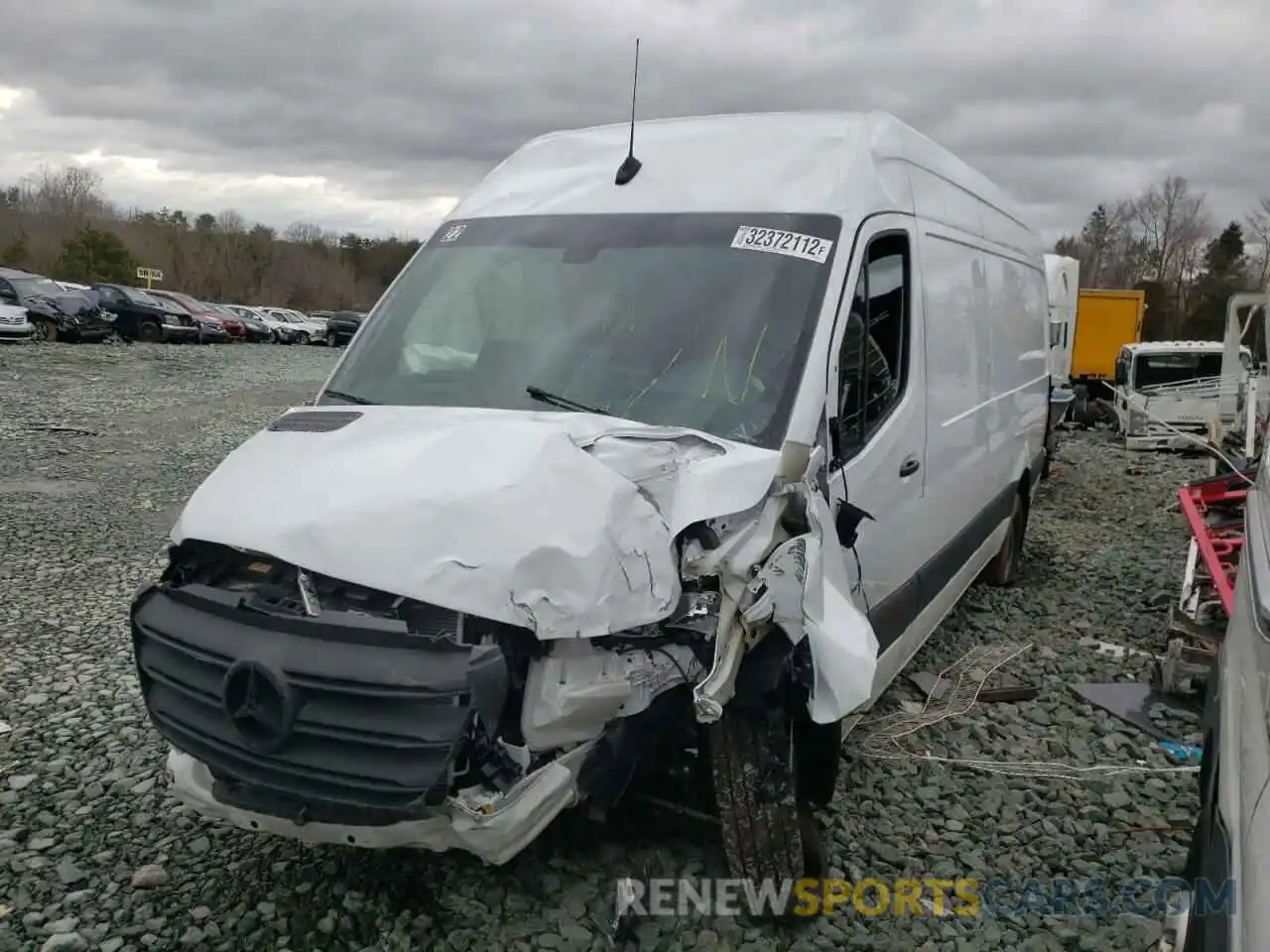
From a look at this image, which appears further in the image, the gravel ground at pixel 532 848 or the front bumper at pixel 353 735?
the gravel ground at pixel 532 848

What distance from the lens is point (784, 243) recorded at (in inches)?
146

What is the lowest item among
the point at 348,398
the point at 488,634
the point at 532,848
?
the point at 532,848

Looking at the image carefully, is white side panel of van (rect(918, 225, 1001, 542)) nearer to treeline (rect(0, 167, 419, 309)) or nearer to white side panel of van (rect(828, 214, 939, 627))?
white side panel of van (rect(828, 214, 939, 627))

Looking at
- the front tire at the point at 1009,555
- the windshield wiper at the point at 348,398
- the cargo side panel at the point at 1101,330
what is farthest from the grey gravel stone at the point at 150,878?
the cargo side panel at the point at 1101,330

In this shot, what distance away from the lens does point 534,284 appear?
13.0 feet

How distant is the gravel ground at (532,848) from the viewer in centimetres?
325

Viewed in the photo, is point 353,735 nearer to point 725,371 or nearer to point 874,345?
point 725,371

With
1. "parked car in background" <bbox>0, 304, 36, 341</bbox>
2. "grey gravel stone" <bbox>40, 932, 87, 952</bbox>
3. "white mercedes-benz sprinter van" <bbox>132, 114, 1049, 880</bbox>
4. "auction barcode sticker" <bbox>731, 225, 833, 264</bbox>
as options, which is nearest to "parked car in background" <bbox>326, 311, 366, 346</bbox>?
"parked car in background" <bbox>0, 304, 36, 341</bbox>

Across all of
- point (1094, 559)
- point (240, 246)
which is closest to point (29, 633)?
point (1094, 559)

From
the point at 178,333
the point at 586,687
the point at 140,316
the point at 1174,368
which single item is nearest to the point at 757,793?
the point at 586,687

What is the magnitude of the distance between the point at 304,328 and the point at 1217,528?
40.4m

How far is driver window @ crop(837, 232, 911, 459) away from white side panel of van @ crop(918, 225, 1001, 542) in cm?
29

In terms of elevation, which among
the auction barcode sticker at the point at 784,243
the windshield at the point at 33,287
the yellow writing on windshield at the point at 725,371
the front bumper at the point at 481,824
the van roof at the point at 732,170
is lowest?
the front bumper at the point at 481,824
